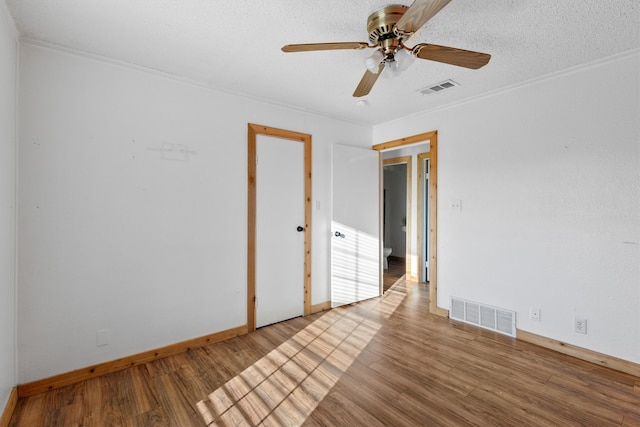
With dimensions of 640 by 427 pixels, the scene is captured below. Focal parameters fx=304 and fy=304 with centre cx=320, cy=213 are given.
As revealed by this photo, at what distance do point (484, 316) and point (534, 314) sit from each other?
459mm

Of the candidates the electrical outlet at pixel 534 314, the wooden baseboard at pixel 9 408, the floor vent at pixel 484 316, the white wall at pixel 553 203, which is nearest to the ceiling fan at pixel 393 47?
the white wall at pixel 553 203

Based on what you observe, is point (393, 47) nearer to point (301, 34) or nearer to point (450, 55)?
point (450, 55)

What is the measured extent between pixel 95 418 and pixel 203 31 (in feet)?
8.26

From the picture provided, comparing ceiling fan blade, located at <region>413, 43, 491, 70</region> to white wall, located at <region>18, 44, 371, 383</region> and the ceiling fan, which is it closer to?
the ceiling fan

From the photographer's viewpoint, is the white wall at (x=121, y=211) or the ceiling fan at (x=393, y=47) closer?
the ceiling fan at (x=393, y=47)

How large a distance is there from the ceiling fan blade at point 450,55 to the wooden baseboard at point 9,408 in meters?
3.18

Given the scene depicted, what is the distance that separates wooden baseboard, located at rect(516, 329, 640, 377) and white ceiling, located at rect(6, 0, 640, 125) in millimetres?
2358

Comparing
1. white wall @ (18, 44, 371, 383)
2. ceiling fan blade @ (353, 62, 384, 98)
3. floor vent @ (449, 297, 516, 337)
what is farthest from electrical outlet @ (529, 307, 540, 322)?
white wall @ (18, 44, 371, 383)

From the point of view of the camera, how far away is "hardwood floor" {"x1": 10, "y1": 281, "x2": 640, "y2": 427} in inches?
72.7

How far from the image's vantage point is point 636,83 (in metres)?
2.29

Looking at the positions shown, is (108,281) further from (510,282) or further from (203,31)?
(510,282)

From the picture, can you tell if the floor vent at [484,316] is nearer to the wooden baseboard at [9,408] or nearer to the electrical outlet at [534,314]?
the electrical outlet at [534,314]

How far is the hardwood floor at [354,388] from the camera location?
185cm

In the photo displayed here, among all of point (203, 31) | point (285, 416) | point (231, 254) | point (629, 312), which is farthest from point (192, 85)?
point (629, 312)
